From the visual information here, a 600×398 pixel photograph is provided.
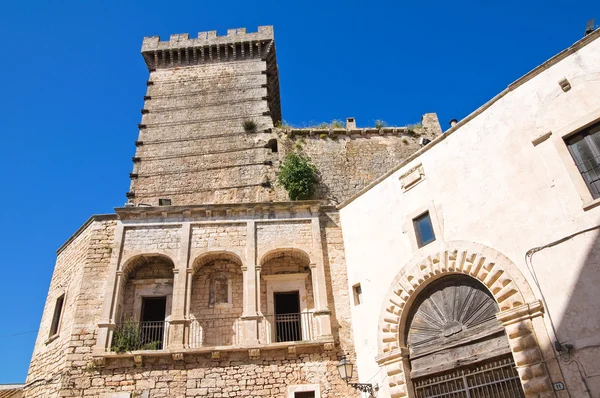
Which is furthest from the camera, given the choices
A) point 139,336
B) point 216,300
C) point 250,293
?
point 216,300

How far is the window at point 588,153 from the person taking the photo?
8788mm

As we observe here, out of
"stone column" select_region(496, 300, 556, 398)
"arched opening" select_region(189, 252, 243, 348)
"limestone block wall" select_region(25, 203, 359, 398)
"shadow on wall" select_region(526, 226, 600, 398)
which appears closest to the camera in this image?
"shadow on wall" select_region(526, 226, 600, 398)

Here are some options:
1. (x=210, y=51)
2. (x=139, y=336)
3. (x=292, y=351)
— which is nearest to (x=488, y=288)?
(x=292, y=351)

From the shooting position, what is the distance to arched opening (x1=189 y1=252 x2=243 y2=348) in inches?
547

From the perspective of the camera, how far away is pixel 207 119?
21516 mm

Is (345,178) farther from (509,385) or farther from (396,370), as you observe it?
(509,385)

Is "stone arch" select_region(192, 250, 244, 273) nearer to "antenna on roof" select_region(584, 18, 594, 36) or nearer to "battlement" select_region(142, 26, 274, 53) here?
"antenna on roof" select_region(584, 18, 594, 36)

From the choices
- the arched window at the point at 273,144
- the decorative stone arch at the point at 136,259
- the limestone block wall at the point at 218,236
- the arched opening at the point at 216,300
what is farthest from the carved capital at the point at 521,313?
the arched window at the point at 273,144

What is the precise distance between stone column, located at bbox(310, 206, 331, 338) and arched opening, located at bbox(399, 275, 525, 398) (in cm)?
263

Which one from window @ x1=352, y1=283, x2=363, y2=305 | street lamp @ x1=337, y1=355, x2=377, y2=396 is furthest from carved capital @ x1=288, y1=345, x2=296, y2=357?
window @ x1=352, y1=283, x2=363, y2=305

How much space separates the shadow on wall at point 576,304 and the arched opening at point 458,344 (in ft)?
4.05

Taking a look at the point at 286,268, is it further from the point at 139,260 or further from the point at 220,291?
the point at 139,260

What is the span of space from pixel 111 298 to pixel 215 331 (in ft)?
11.0

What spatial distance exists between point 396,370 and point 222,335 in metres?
5.65
